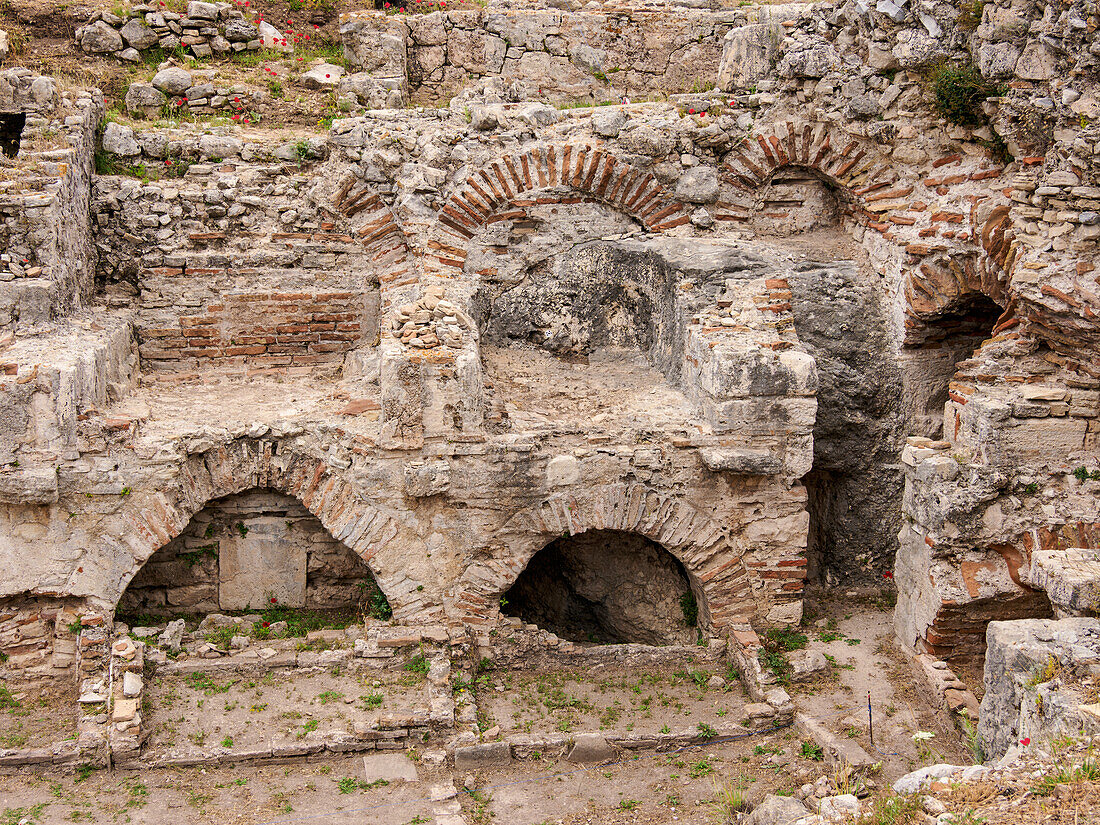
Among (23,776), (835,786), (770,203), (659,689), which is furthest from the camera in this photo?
(770,203)

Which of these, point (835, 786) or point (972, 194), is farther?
point (972, 194)

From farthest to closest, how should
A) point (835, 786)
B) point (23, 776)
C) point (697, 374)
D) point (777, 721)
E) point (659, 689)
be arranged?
1. point (697, 374)
2. point (659, 689)
3. point (777, 721)
4. point (23, 776)
5. point (835, 786)

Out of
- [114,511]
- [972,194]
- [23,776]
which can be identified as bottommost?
[23,776]

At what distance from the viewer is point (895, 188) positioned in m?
8.02

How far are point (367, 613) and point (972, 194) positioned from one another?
555cm

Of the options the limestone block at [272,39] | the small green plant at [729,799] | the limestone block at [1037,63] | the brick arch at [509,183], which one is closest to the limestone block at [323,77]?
the limestone block at [272,39]

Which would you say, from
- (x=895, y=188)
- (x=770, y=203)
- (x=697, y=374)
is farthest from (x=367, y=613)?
(x=895, y=188)

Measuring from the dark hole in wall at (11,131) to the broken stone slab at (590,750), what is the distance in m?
6.54

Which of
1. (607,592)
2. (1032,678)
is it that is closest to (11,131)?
(607,592)

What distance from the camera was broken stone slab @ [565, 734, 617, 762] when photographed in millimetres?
6391

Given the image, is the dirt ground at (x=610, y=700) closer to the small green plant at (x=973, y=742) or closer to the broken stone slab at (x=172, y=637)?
the small green plant at (x=973, y=742)

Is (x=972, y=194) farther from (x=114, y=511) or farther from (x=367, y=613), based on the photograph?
(x=114, y=511)

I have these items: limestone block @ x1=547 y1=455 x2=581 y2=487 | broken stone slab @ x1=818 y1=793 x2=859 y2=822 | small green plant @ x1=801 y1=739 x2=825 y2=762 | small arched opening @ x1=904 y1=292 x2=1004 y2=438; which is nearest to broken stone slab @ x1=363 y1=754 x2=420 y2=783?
limestone block @ x1=547 y1=455 x2=581 y2=487

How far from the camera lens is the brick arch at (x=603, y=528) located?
724cm
